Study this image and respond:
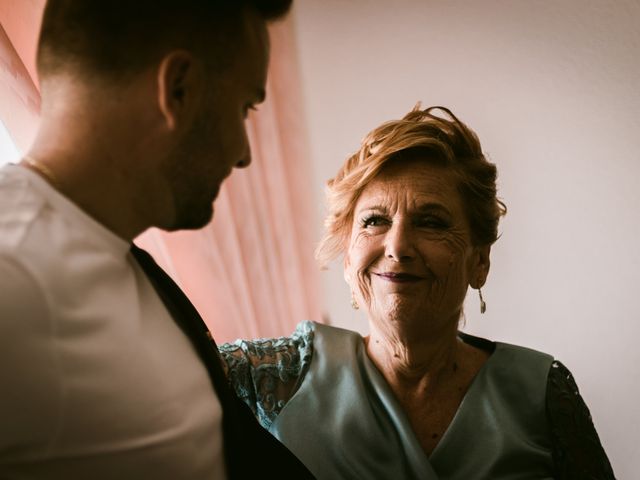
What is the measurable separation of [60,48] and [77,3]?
0.17 feet

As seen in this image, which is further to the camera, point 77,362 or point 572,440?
point 572,440

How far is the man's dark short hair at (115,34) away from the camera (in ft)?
2.14

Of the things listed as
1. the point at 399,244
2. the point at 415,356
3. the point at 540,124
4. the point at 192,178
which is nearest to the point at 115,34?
the point at 192,178

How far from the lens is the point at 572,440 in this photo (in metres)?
1.22

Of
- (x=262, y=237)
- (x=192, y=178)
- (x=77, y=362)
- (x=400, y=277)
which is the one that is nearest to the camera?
(x=77, y=362)

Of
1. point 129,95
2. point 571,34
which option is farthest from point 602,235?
point 129,95

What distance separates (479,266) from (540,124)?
2.19ft

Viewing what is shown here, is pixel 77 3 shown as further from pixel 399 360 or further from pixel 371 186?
pixel 399 360

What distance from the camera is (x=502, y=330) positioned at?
1.92 meters

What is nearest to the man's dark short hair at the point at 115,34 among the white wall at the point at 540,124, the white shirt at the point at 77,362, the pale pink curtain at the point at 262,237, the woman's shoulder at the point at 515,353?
the white shirt at the point at 77,362

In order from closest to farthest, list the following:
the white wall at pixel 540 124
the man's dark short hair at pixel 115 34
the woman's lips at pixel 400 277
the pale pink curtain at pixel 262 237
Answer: the man's dark short hair at pixel 115 34 < the woman's lips at pixel 400 277 < the pale pink curtain at pixel 262 237 < the white wall at pixel 540 124

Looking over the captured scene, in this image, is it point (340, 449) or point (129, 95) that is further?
point (340, 449)

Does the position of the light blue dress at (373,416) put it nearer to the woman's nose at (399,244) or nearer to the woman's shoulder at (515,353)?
the woman's shoulder at (515,353)

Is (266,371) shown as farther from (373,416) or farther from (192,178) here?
(192,178)
